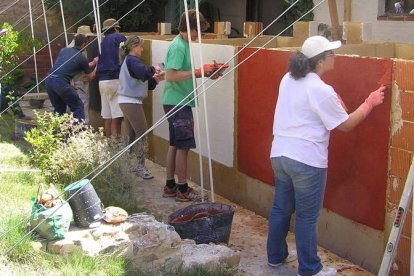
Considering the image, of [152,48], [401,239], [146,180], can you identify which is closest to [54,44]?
[152,48]

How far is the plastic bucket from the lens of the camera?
188 inches

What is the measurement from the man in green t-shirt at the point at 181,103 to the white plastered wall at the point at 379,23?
4.51 metres

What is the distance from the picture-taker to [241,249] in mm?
5516

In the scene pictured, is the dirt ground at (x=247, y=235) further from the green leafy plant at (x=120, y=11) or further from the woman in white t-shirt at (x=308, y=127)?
the green leafy plant at (x=120, y=11)

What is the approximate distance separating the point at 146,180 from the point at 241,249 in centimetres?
242

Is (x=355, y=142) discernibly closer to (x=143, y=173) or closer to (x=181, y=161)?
(x=181, y=161)

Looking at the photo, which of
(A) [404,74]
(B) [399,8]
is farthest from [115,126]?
(B) [399,8]

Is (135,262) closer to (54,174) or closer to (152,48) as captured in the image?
(54,174)

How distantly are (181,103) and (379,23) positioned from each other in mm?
5332

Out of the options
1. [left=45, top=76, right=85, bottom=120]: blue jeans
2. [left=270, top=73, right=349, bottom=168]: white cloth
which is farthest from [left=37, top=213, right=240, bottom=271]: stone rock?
[left=45, top=76, right=85, bottom=120]: blue jeans

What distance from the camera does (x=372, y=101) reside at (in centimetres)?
445

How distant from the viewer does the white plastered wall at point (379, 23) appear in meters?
9.89

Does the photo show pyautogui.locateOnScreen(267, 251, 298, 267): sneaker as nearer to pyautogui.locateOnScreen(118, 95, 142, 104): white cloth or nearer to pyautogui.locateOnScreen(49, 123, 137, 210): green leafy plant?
pyautogui.locateOnScreen(49, 123, 137, 210): green leafy plant

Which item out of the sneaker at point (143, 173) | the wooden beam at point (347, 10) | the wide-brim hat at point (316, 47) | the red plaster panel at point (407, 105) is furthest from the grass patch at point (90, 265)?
the wooden beam at point (347, 10)
